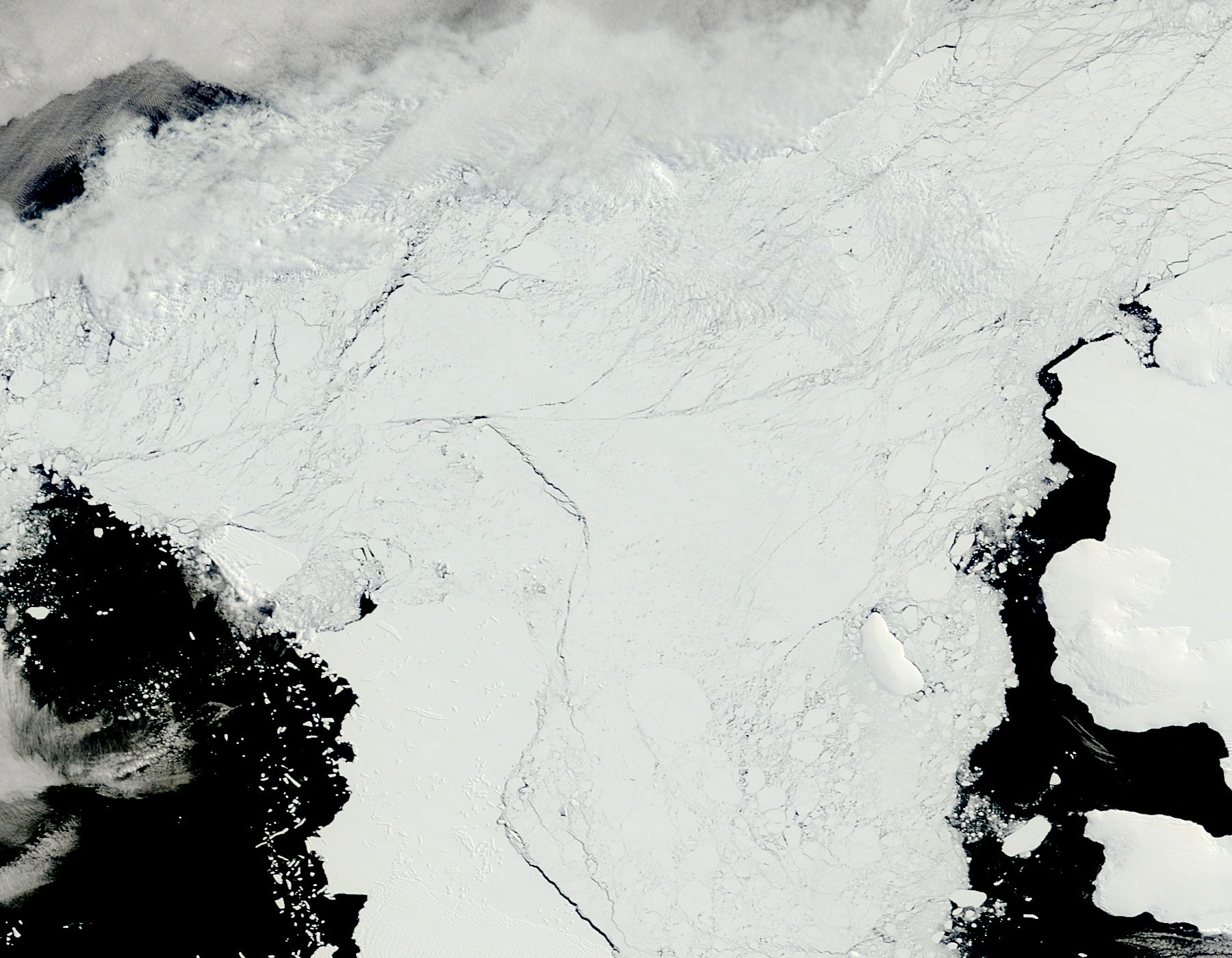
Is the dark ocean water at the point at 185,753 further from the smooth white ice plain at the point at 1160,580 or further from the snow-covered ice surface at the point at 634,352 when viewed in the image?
the smooth white ice plain at the point at 1160,580

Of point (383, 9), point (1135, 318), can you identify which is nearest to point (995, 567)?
point (1135, 318)

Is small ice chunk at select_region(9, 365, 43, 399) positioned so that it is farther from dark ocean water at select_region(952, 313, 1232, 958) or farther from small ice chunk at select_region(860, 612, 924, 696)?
dark ocean water at select_region(952, 313, 1232, 958)

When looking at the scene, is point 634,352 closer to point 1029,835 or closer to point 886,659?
point 886,659

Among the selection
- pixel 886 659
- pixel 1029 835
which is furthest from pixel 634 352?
pixel 1029 835

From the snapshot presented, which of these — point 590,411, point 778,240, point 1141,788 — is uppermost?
point 778,240

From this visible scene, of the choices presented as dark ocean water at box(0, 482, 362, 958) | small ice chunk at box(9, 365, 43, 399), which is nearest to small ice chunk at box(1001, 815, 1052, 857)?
dark ocean water at box(0, 482, 362, 958)

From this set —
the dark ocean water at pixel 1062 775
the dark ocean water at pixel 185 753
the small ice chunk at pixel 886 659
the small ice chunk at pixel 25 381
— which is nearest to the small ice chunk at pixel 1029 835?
the dark ocean water at pixel 1062 775

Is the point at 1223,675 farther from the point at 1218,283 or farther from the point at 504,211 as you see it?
the point at 504,211
